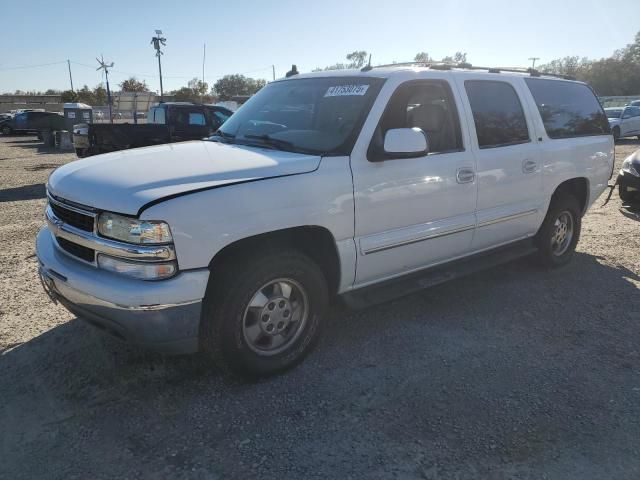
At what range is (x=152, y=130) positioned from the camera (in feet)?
32.8

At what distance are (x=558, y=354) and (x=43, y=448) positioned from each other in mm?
3282

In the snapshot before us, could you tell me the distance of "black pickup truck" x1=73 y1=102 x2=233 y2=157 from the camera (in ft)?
31.1

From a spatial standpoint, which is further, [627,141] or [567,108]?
[627,141]

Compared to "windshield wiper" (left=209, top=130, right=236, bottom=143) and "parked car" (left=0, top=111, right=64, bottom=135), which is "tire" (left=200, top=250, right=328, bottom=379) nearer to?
"windshield wiper" (left=209, top=130, right=236, bottom=143)

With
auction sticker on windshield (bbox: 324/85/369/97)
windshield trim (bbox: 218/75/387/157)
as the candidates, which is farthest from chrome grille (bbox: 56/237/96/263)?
auction sticker on windshield (bbox: 324/85/369/97)

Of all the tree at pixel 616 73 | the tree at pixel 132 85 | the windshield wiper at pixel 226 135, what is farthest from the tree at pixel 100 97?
the windshield wiper at pixel 226 135

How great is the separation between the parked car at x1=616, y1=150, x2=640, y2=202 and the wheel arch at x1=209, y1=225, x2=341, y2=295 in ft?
22.2

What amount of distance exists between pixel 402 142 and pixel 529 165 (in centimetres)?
187

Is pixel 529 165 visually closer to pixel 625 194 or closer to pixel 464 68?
pixel 464 68

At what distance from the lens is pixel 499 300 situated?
14.9ft

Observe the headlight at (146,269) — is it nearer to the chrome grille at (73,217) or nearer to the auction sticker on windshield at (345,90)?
the chrome grille at (73,217)

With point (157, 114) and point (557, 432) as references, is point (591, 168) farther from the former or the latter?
point (157, 114)

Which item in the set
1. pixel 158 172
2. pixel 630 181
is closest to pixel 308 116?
pixel 158 172

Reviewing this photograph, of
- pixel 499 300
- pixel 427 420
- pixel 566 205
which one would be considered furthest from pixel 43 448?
pixel 566 205
